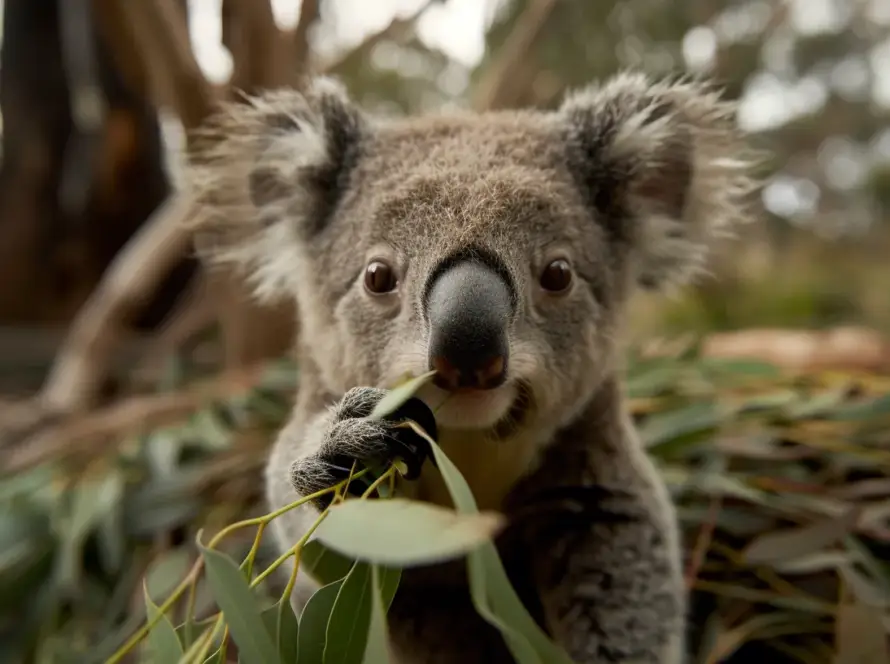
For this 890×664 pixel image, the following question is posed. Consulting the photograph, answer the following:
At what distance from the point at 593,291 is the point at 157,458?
1462mm

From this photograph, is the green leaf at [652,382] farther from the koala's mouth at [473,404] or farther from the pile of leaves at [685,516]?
the koala's mouth at [473,404]

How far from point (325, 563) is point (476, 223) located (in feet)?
1.78

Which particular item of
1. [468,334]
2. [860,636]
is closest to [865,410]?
[860,636]

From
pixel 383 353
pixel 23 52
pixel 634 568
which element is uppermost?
pixel 23 52

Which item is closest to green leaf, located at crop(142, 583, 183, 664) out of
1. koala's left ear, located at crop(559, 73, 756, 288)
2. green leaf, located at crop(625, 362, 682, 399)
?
koala's left ear, located at crop(559, 73, 756, 288)

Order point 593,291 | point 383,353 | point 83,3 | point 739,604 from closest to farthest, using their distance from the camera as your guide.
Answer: point 383,353 < point 593,291 < point 739,604 < point 83,3

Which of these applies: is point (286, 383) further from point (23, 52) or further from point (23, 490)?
point (23, 52)

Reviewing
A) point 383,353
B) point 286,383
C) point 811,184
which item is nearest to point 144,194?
point 286,383

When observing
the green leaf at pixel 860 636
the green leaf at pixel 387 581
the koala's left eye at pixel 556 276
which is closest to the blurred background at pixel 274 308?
the green leaf at pixel 860 636

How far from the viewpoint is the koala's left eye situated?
3.97 feet

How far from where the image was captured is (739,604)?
155cm

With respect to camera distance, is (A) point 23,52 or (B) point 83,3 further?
(A) point 23,52

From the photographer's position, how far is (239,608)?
0.86m

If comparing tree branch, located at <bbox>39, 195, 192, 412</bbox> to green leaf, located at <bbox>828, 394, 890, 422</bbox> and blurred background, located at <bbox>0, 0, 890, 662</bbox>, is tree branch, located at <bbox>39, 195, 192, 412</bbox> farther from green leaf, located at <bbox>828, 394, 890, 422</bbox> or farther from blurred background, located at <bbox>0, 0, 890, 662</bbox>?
green leaf, located at <bbox>828, 394, 890, 422</bbox>
